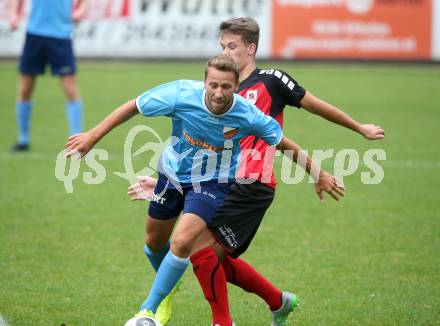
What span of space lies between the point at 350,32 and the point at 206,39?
3374 mm

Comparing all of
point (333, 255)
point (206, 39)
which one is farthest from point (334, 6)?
point (333, 255)

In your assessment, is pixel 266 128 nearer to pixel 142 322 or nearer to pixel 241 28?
pixel 241 28

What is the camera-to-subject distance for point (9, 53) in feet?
62.9

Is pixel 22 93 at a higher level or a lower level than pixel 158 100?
lower

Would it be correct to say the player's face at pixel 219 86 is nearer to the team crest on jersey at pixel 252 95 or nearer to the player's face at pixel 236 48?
the team crest on jersey at pixel 252 95

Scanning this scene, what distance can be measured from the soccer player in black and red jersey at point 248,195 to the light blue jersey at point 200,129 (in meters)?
0.16

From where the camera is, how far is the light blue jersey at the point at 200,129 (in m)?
4.49

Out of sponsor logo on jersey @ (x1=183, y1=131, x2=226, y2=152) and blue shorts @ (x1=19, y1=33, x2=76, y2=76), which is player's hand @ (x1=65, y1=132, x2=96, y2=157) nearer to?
sponsor logo on jersey @ (x1=183, y1=131, x2=226, y2=152)

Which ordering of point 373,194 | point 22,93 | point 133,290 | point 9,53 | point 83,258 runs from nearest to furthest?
point 133,290 → point 83,258 → point 373,194 → point 22,93 → point 9,53

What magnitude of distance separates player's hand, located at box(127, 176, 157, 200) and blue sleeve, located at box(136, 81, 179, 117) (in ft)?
2.17

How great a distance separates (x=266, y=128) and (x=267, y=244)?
2285mm

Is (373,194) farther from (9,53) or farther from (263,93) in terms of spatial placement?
(9,53)

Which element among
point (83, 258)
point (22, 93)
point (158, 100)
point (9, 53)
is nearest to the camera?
point (158, 100)

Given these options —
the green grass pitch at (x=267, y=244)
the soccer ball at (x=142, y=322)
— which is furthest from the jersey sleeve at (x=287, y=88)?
the soccer ball at (x=142, y=322)
